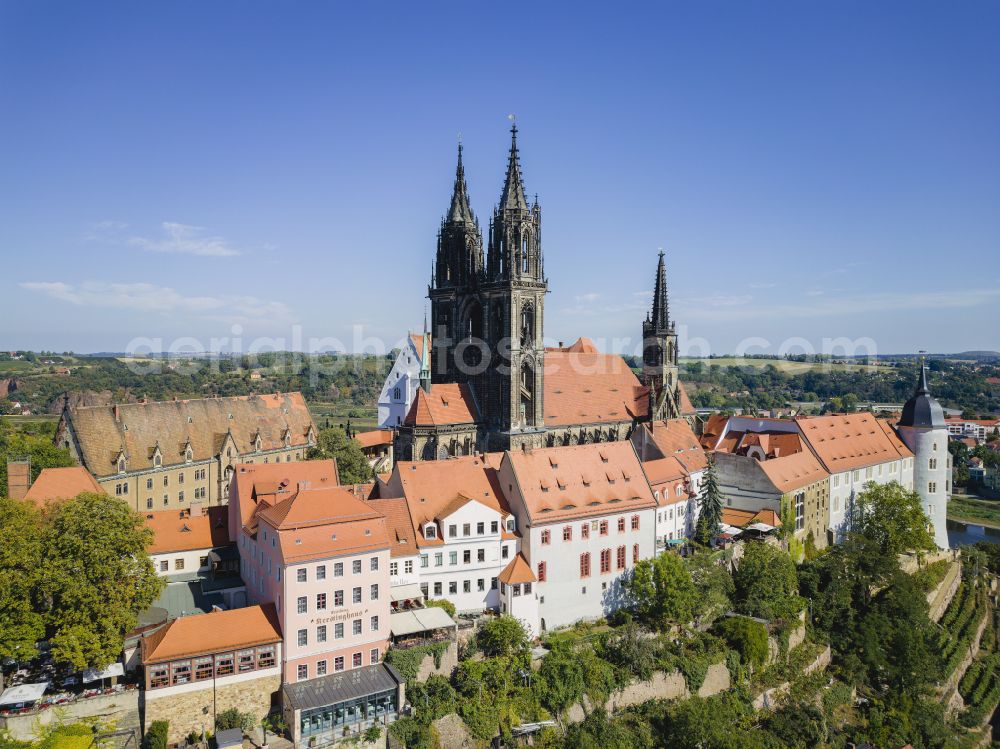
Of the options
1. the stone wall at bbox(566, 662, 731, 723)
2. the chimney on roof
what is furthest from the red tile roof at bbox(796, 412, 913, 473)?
the chimney on roof

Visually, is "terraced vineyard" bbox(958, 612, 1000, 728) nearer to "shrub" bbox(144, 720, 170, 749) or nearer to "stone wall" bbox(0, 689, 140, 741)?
"shrub" bbox(144, 720, 170, 749)

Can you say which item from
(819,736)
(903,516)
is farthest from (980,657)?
(819,736)

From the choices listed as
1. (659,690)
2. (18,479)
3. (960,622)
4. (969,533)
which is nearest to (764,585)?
(659,690)

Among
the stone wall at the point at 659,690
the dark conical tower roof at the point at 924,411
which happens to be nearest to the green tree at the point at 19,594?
the stone wall at the point at 659,690

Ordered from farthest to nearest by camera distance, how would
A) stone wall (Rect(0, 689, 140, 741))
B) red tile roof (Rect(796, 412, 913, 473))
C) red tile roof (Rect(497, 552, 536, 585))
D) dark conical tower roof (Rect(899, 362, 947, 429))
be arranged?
dark conical tower roof (Rect(899, 362, 947, 429)) < red tile roof (Rect(796, 412, 913, 473)) < red tile roof (Rect(497, 552, 536, 585)) < stone wall (Rect(0, 689, 140, 741))

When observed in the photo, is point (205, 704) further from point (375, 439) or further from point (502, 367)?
point (375, 439)
